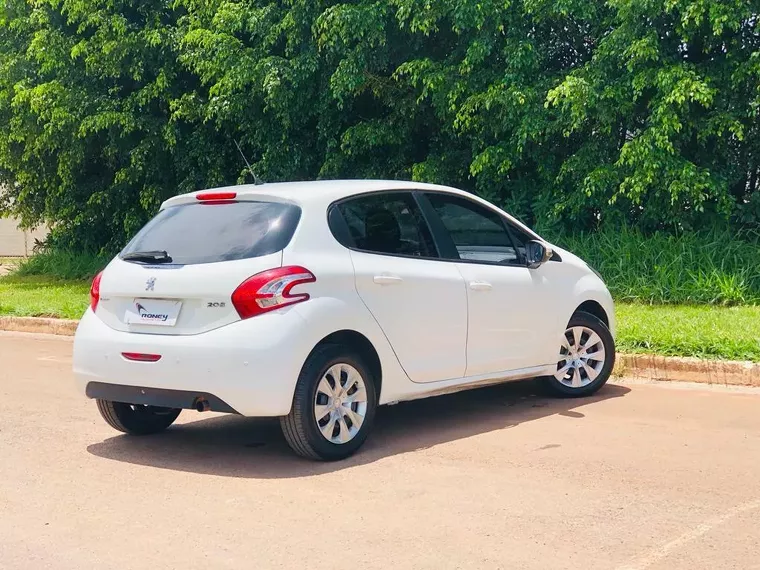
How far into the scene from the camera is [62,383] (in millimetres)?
9531

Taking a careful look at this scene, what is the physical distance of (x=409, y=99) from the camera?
15945 millimetres

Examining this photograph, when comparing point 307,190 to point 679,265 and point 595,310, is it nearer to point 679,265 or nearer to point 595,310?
point 595,310

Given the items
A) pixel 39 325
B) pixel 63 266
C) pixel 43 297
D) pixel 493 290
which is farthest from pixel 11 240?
pixel 493 290

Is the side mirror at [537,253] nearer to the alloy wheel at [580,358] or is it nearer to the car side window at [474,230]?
the car side window at [474,230]

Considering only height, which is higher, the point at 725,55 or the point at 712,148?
the point at 725,55

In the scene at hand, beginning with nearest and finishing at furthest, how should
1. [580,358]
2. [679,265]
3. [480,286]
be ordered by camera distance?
[480,286] < [580,358] < [679,265]

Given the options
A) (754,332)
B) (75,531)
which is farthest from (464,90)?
(75,531)

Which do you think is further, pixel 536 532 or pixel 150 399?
pixel 150 399

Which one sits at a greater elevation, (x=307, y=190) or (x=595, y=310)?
(x=307, y=190)

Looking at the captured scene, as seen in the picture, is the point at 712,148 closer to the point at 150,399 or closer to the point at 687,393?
the point at 687,393

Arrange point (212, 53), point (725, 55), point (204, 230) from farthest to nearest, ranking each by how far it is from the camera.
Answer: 1. point (212, 53)
2. point (725, 55)
3. point (204, 230)

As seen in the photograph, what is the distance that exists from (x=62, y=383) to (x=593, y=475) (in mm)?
5408

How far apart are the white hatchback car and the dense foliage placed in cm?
643

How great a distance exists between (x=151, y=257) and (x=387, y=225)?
155 cm
